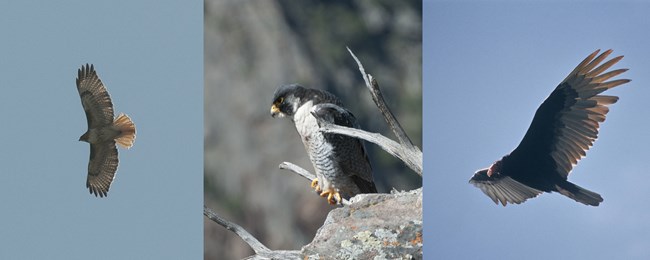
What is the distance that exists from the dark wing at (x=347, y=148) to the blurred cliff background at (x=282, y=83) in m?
0.04

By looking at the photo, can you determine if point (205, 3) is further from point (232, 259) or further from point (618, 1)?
point (618, 1)

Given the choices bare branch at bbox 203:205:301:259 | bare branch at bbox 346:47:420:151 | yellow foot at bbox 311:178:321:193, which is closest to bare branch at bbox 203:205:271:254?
bare branch at bbox 203:205:301:259

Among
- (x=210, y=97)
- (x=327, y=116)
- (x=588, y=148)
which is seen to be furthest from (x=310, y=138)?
(x=588, y=148)

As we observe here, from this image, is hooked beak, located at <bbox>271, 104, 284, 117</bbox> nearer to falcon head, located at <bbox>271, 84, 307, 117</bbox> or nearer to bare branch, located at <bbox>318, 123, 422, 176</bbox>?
falcon head, located at <bbox>271, 84, 307, 117</bbox>

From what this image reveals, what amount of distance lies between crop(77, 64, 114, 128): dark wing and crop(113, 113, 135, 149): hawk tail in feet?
0.11

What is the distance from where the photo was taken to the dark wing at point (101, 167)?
5.47 metres

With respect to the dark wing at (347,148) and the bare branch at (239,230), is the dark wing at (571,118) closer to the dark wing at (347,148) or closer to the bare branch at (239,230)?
the dark wing at (347,148)

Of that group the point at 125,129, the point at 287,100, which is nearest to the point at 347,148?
the point at 287,100

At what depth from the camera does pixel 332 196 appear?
16.9 ft

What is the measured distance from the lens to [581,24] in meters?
4.87

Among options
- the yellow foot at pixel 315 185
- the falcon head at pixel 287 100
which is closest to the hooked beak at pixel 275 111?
the falcon head at pixel 287 100

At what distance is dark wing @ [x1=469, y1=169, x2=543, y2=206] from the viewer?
16.5 feet

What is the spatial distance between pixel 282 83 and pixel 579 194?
1.29 metres

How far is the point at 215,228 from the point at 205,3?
3.14 feet
